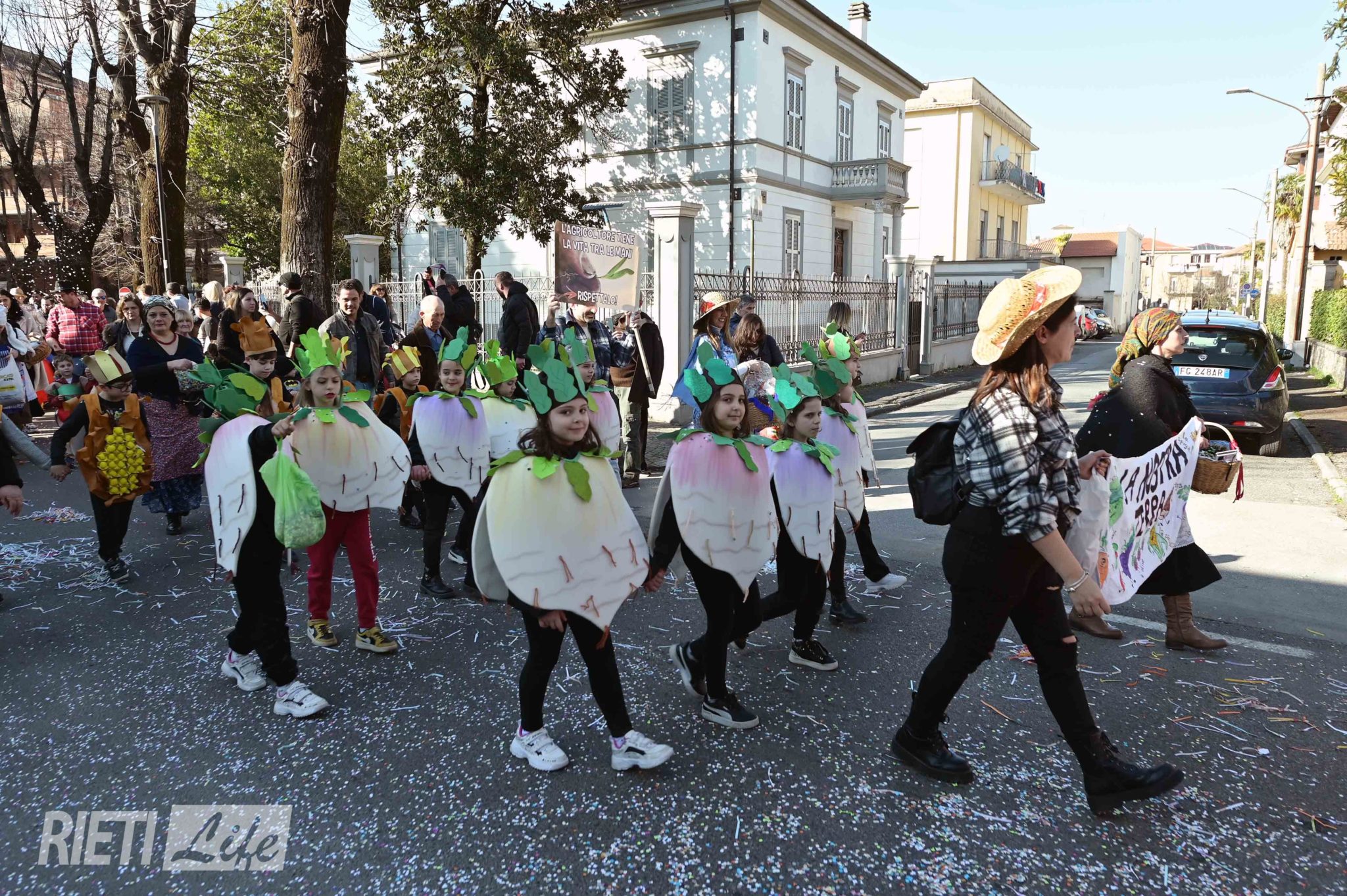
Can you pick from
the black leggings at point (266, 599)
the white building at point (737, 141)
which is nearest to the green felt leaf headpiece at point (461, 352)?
the black leggings at point (266, 599)

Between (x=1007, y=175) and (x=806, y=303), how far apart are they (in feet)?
108

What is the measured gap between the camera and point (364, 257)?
608 inches

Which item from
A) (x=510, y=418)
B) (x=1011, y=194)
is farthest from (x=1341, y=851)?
(x=1011, y=194)

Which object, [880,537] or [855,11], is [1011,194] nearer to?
[855,11]

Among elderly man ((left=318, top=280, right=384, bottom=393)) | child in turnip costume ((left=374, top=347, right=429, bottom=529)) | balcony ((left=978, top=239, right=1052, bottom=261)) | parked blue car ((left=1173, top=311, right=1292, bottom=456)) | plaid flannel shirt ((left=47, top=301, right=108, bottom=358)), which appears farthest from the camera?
balcony ((left=978, top=239, right=1052, bottom=261))

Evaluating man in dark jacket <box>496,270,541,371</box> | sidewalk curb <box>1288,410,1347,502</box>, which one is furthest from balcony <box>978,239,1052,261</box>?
man in dark jacket <box>496,270,541,371</box>

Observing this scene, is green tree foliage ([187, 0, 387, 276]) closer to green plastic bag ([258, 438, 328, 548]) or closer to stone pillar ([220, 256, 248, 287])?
stone pillar ([220, 256, 248, 287])

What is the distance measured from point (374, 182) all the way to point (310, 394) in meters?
25.6

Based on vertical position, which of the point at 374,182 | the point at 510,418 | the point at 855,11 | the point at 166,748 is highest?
the point at 855,11

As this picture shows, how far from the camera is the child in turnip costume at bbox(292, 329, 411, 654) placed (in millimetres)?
4188

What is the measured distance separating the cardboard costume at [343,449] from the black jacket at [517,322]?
14.1ft

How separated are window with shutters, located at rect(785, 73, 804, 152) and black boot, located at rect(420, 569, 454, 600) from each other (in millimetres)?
21527

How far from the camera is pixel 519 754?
331 centimetres

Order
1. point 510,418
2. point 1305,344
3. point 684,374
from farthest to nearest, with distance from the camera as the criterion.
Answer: point 1305,344 → point 510,418 → point 684,374
